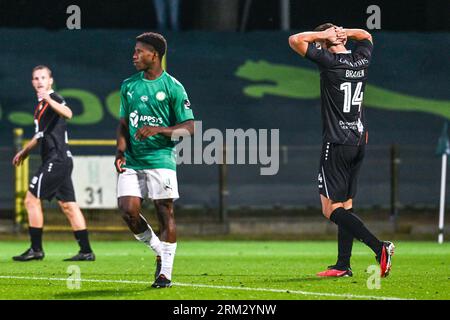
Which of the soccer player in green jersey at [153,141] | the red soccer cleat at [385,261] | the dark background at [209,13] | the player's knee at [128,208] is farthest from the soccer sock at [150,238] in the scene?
the dark background at [209,13]

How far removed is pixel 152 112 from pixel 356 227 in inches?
98.6

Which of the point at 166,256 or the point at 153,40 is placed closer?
the point at 166,256

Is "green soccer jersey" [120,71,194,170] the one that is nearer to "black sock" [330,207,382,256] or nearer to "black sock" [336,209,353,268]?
"black sock" [330,207,382,256]

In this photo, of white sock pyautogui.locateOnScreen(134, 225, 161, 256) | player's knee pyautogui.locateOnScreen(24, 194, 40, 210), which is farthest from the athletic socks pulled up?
player's knee pyautogui.locateOnScreen(24, 194, 40, 210)

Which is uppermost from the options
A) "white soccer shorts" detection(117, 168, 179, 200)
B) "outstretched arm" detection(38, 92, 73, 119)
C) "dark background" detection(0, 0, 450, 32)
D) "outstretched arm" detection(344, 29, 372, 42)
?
"outstretched arm" detection(344, 29, 372, 42)

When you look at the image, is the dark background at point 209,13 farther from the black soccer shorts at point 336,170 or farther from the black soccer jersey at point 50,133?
the black soccer shorts at point 336,170

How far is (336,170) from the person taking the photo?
13.2m

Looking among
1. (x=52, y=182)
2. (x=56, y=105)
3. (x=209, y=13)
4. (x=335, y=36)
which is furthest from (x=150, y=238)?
(x=209, y=13)

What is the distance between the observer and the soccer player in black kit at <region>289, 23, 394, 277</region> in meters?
13.2

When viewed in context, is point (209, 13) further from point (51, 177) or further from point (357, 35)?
point (357, 35)

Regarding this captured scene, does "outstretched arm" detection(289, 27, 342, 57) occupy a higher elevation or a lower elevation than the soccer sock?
higher

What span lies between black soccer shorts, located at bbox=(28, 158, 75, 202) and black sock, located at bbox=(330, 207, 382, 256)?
4.49m

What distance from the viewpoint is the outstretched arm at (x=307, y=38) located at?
511 inches

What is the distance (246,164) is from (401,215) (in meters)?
3.14
